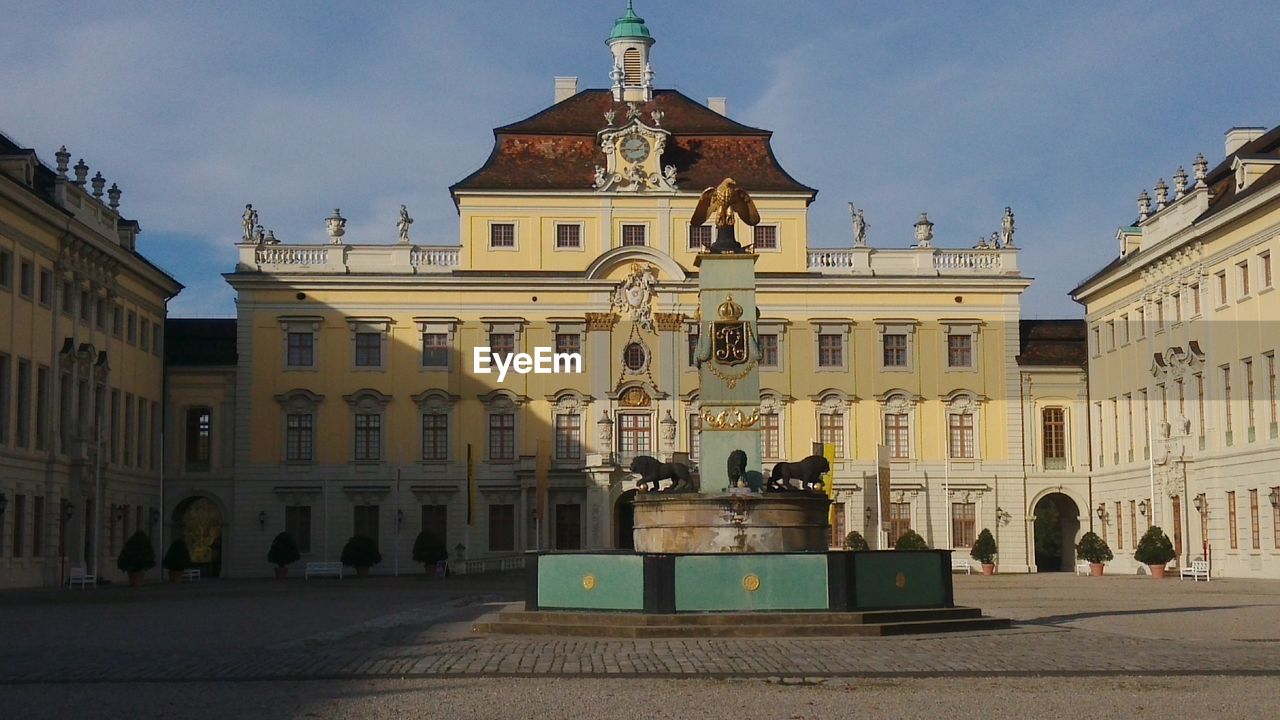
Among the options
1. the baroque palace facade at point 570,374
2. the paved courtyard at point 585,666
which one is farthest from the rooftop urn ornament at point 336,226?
the paved courtyard at point 585,666

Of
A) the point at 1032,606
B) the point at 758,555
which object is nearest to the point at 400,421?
the point at 1032,606

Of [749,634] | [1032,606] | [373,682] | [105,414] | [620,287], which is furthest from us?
[620,287]

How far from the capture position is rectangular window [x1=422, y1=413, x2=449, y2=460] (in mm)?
61281

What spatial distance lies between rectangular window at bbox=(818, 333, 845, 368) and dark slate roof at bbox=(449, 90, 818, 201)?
5.13 metres

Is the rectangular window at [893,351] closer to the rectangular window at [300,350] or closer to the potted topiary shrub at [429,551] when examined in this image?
the potted topiary shrub at [429,551]

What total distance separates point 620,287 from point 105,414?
702 inches

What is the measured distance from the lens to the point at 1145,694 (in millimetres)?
14469

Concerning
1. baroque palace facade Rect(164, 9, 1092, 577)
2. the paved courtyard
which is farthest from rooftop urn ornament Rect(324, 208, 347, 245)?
the paved courtyard

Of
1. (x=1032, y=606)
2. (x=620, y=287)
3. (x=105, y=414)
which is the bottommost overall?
(x=1032, y=606)

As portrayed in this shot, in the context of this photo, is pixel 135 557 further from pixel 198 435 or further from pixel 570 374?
pixel 570 374

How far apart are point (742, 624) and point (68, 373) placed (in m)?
32.8

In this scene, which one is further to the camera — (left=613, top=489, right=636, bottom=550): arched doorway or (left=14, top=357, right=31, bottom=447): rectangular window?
(left=613, top=489, right=636, bottom=550): arched doorway

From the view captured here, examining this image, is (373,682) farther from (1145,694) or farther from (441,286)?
(441,286)

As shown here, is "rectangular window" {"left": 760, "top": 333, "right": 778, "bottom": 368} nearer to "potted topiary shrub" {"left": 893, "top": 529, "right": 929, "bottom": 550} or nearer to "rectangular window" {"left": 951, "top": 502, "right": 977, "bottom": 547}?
"rectangular window" {"left": 951, "top": 502, "right": 977, "bottom": 547}
